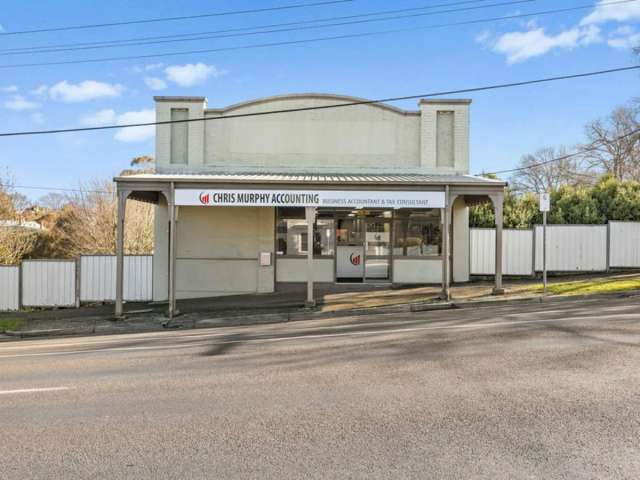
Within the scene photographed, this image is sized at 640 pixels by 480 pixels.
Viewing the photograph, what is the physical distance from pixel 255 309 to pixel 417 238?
6476 mm

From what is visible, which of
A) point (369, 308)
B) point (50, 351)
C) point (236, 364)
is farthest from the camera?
point (369, 308)

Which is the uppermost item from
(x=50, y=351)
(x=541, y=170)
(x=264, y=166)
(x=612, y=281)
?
(x=541, y=170)

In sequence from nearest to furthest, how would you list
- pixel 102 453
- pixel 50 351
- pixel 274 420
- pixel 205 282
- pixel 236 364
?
1. pixel 102 453
2. pixel 274 420
3. pixel 236 364
4. pixel 50 351
5. pixel 205 282

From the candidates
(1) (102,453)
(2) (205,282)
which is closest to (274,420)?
(1) (102,453)

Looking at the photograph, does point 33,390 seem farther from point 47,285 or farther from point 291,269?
point 291,269

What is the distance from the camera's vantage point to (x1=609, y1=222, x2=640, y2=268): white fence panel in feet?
57.2

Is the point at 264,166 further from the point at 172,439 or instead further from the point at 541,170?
the point at 541,170

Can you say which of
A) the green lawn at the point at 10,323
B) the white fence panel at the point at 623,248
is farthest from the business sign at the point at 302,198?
the white fence panel at the point at 623,248

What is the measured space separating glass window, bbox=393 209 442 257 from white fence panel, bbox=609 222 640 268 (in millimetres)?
6357

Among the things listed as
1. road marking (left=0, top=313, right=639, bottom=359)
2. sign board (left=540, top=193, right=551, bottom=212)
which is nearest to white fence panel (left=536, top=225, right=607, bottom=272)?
sign board (left=540, top=193, right=551, bottom=212)

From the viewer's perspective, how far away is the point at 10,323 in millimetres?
12445

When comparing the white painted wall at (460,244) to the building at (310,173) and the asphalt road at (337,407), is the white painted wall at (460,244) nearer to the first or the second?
the building at (310,173)

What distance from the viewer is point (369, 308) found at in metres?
12.5

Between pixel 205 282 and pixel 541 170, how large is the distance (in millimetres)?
44738
